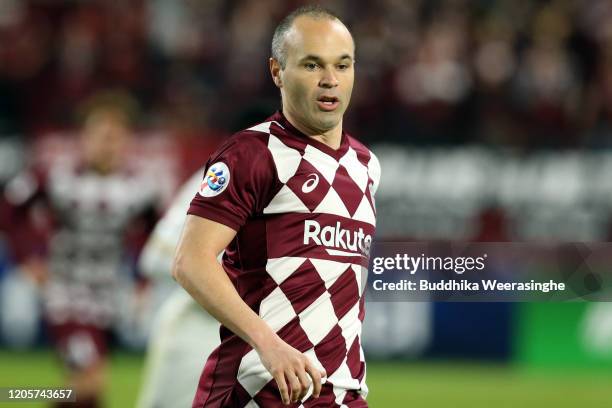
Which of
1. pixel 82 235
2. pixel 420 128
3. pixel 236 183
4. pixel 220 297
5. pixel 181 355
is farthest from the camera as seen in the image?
pixel 420 128

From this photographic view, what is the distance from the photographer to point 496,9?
48.2 ft

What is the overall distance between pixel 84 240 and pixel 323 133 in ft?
16.9

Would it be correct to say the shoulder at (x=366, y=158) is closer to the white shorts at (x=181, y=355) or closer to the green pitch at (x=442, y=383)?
the white shorts at (x=181, y=355)

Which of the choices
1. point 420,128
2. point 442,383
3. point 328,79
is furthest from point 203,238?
point 420,128

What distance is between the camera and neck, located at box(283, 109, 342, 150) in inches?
152

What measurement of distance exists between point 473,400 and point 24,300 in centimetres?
485

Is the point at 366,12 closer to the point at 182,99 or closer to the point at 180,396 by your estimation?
the point at 182,99

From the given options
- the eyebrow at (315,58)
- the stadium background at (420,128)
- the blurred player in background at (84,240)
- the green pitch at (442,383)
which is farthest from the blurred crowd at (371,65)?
the eyebrow at (315,58)

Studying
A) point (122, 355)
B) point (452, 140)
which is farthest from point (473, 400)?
point (122, 355)

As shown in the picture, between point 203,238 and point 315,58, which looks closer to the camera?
point 203,238

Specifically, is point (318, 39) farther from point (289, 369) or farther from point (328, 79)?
point (289, 369)

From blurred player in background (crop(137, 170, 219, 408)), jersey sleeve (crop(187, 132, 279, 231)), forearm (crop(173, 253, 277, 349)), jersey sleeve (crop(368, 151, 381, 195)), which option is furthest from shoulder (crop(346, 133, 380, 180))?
blurred player in background (crop(137, 170, 219, 408))

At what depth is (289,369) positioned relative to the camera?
3375mm

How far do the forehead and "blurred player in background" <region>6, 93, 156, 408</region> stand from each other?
498 cm
